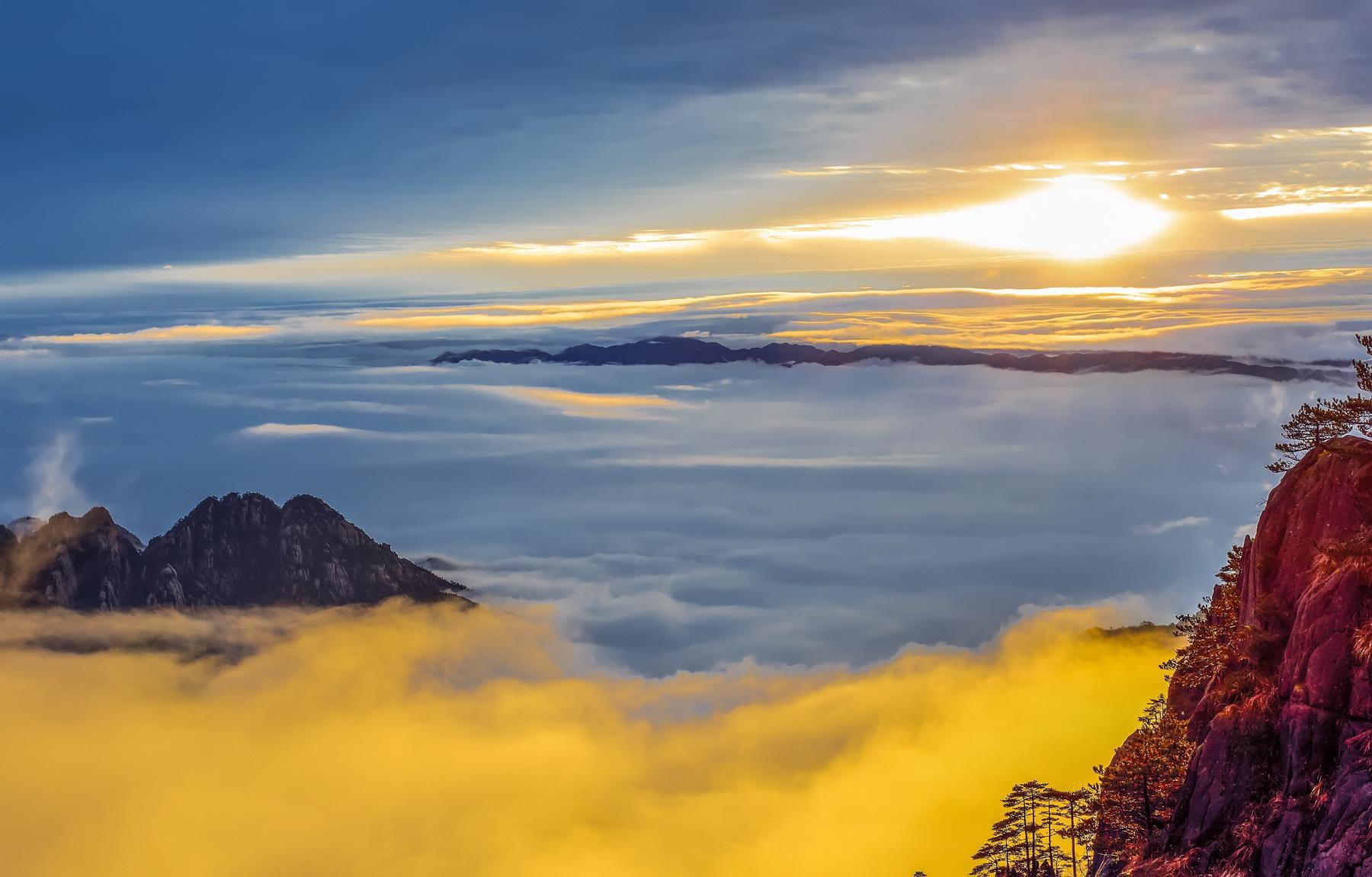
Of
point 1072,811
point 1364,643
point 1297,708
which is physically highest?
point 1364,643

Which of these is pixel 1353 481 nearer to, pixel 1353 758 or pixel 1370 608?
pixel 1370 608

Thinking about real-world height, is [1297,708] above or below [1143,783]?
above

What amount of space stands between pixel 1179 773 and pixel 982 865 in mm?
24950

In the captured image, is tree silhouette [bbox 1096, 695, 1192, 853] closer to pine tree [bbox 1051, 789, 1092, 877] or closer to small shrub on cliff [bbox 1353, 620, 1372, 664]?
pine tree [bbox 1051, 789, 1092, 877]

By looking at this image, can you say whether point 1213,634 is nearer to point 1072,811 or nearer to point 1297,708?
point 1297,708

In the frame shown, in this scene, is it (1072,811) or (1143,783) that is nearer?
(1143,783)

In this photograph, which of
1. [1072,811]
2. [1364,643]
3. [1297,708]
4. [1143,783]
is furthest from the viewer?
[1072,811]

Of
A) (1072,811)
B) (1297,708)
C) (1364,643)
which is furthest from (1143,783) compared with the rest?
(1364,643)

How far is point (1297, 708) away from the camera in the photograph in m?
62.6

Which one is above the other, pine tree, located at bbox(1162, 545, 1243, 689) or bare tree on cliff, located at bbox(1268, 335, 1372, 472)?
bare tree on cliff, located at bbox(1268, 335, 1372, 472)

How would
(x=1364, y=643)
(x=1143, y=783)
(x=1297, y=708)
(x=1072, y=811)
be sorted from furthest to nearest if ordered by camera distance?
(x=1072, y=811) < (x=1143, y=783) < (x=1297, y=708) < (x=1364, y=643)

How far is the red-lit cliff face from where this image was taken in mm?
57312

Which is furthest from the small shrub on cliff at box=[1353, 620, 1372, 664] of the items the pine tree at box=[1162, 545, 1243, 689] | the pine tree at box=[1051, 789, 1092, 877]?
the pine tree at box=[1051, 789, 1092, 877]

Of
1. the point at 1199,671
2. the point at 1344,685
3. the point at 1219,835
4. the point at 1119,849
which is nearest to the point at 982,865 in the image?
the point at 1119,849
